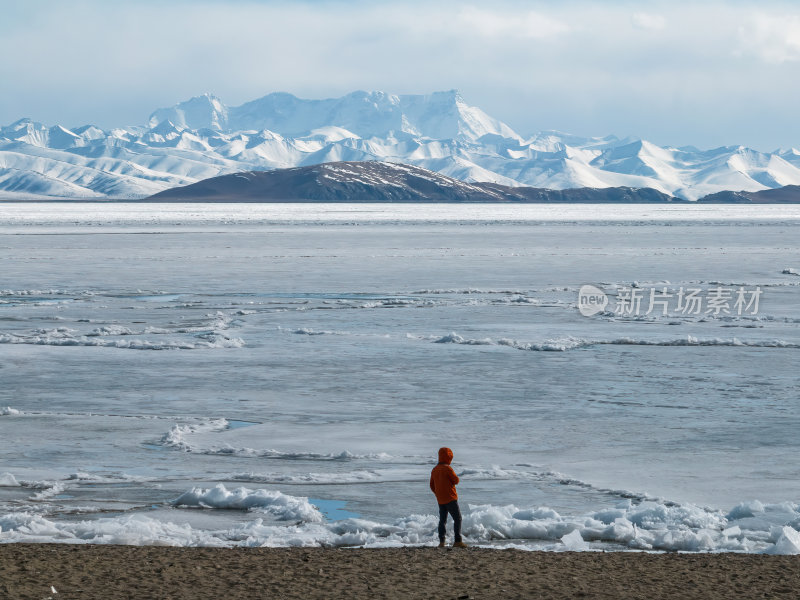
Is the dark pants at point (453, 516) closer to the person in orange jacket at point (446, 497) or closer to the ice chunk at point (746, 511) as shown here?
the person in orange jacket at point (446, 497)

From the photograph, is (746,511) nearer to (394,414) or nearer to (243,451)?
(243,451)

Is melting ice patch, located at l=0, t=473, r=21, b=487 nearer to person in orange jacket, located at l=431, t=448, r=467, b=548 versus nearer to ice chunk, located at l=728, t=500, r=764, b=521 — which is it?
person in orange jacket, located at l=431, t=448, r=467, b=548

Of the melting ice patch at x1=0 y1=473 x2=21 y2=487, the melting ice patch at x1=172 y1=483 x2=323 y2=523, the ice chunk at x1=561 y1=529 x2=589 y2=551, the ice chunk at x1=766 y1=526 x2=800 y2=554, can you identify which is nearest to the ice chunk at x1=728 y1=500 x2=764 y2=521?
the ice chunk at x1=766 y1=526 x2=800 y2=554

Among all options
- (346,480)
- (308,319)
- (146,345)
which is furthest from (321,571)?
(308,319)

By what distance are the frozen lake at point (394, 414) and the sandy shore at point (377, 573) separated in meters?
0.51

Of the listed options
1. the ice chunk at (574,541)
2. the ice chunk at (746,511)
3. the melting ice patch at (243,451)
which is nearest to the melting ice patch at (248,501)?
the melting ice patch at (243,451)

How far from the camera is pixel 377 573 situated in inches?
295

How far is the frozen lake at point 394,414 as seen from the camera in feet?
30.1

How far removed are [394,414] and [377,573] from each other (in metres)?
6.21

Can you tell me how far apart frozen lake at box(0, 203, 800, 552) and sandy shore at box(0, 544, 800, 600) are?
0.51 m

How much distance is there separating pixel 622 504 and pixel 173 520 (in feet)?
12.7

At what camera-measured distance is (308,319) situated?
77.7 feet

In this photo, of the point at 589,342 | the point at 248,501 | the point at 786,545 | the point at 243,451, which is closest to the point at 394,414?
the point at 243,451

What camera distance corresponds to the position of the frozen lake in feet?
30.1
